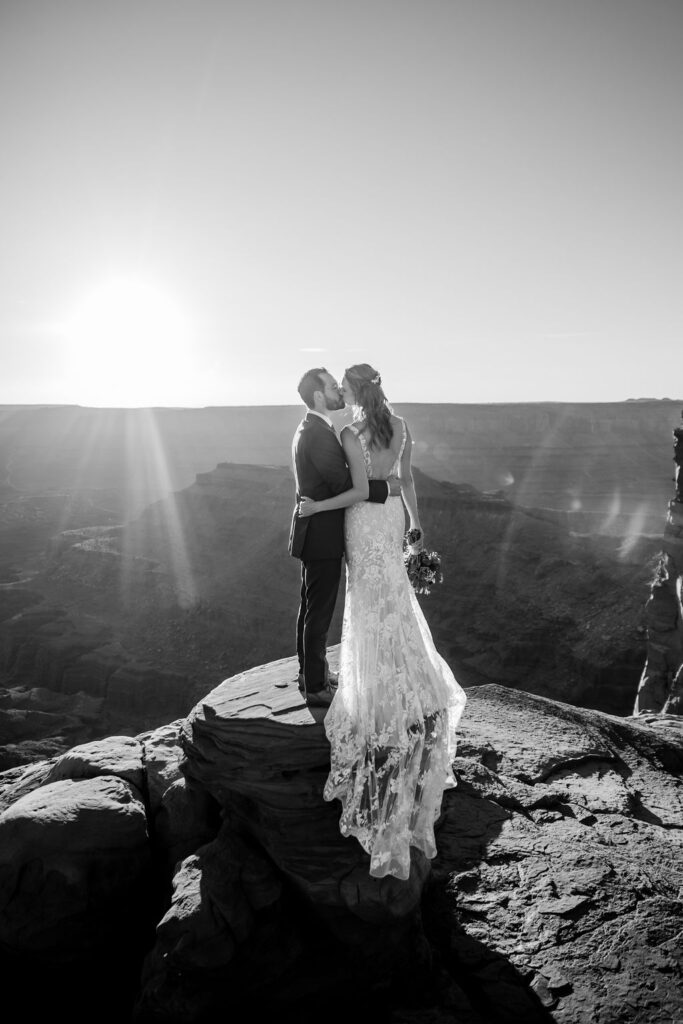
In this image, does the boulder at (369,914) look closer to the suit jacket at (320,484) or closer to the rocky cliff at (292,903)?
the rocky cliff at (292,903)

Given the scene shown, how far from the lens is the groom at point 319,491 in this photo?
4.16 meters

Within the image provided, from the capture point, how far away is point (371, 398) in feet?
13.3

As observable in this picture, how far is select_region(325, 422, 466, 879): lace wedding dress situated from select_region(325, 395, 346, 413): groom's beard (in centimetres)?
30

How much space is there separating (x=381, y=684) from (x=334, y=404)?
1951 millimetres

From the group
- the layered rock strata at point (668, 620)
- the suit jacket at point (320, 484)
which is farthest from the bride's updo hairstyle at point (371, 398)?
the layered rock strata at point (668, 620)

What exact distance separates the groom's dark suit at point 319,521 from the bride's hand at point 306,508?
1.4 inches

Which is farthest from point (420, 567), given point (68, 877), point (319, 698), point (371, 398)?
point (68, 877)

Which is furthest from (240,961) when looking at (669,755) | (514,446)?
(514,446)

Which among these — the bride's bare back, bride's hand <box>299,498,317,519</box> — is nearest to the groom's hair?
the bride's bare back

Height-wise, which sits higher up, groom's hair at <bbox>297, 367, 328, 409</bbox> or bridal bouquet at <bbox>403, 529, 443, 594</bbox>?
groom's hair at <bbox>297, 367, 328, 409</bbox>

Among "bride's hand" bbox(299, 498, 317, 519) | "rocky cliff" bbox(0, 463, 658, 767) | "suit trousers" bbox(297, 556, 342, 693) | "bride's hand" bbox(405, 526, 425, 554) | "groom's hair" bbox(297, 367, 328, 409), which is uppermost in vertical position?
"groom's hair" bbox(297, 367, 328, 409)

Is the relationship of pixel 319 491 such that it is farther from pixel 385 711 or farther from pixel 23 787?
pixel 23 787

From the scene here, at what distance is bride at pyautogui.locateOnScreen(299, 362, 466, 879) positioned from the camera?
402 cm

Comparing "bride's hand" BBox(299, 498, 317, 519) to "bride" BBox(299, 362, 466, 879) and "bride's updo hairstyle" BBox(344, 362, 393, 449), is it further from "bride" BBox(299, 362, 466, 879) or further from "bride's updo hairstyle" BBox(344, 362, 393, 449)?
"bride's updo hairstyle" BBox(344, 362, 393, 449)
